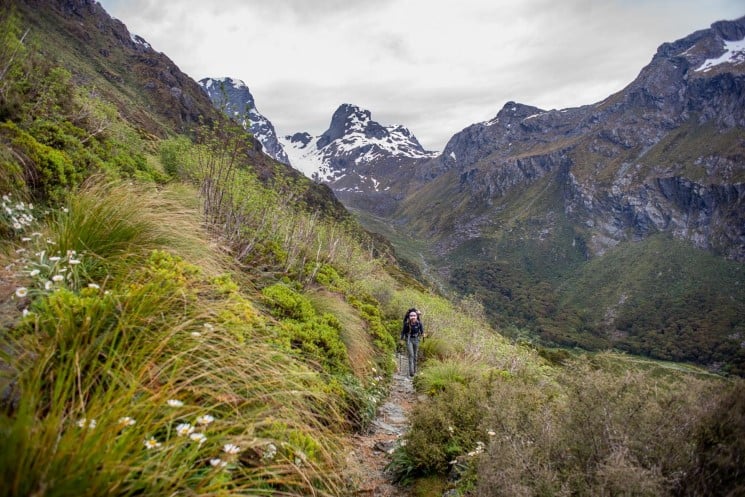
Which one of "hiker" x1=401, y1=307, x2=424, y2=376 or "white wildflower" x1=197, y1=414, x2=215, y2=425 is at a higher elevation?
"white wildflower" x1=197, y1=414, x2=215, y2=425

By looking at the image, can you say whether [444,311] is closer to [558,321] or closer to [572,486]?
[572,486]

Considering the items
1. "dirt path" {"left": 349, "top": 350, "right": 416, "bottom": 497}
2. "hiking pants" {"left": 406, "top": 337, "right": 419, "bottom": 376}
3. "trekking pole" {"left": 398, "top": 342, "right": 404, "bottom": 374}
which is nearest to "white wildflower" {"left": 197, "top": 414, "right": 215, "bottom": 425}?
"dirt path" {"left": 349, "top": 350, "right": 416, "bottom": 497}

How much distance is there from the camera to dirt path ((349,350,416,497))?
451 cm

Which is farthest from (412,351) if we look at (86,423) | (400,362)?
(86,423)

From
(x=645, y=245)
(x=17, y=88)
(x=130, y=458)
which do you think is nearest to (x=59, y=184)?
(x=17, y=88)

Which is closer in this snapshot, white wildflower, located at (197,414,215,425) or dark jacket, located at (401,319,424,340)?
white wildflower, located at (197,414,215,425)

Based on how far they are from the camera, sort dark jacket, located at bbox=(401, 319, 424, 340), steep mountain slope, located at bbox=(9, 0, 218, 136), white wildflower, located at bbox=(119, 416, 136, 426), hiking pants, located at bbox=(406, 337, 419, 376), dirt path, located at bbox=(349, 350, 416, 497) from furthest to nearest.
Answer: steep mountain slope, located at bbox=(9, 0, 218, 136) → dark jacket, located at bbox=(401, 319, 424, 340) → hiking pants, located at bbox=(406, 337, 419, 376) → dirt path, located at bbox=(349, 350, 416, 497) → white wildflower, located at bbox=(119, 416, 136, 426)

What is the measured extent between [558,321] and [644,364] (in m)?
185

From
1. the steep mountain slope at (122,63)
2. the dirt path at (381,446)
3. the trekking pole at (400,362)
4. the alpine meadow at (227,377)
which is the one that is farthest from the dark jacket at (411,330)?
the steep mountain slope at (122,63)

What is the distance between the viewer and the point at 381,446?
18.8ft

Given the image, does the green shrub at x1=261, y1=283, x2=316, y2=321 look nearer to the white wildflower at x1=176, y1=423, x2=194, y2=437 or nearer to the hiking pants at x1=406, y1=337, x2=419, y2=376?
the white wildflower at x1=176, y1=423, x2=194, y2=437

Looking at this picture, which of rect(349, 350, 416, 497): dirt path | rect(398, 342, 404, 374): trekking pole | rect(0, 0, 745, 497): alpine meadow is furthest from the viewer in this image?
rect(398, 342, 404, 374): trekking pole

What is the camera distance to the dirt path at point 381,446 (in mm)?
4512

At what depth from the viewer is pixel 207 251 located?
17.1ft
